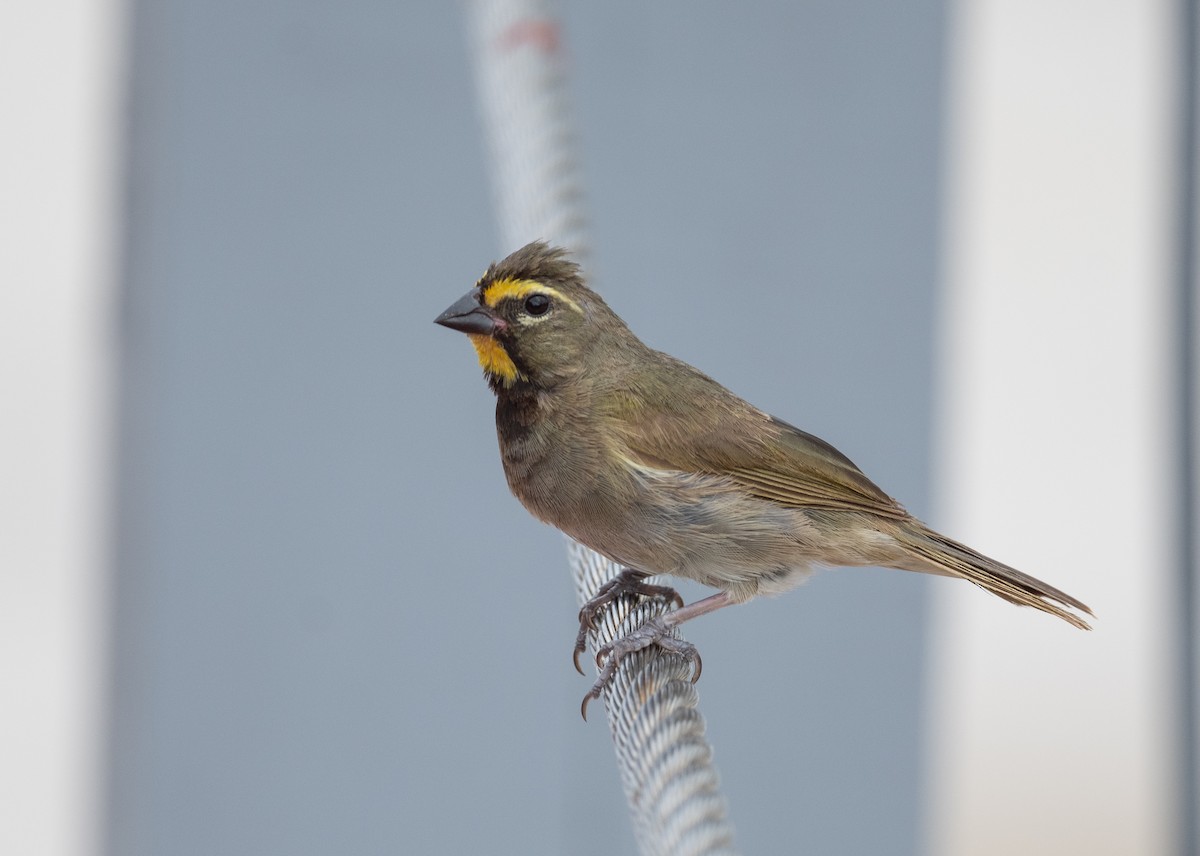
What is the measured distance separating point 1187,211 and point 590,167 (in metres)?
2.34

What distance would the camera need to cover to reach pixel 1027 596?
2641 mm

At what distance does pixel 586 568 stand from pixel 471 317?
0.57 m

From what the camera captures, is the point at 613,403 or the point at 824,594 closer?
the point at 613,403

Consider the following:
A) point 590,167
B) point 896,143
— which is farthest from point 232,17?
point 896,143

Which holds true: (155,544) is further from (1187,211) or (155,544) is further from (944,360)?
(1187,211)

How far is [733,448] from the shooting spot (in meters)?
2.88

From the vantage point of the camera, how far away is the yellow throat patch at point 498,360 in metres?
2.82

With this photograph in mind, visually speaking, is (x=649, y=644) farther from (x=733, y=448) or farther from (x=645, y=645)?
(x=733, y=448)

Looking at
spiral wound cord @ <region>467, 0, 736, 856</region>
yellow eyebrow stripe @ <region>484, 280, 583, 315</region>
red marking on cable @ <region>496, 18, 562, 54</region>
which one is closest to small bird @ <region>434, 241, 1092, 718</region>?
yellow eyebrow stripe @ <region>484, 280, 583, 315</region>

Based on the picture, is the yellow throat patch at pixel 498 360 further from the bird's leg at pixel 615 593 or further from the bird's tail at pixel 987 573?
the bird's tail at pixel 987 573

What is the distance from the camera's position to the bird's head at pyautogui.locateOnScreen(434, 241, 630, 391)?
2764 millimetres

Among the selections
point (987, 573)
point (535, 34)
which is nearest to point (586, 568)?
point (987, 573)

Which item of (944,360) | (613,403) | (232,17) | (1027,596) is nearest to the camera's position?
(1027,596)

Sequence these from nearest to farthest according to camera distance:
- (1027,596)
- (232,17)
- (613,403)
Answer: (1027,596) → (613,403) → (232,17)
